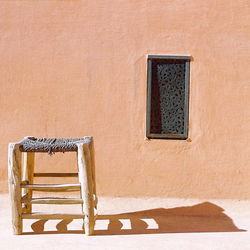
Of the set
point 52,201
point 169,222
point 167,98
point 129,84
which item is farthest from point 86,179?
point 167,98

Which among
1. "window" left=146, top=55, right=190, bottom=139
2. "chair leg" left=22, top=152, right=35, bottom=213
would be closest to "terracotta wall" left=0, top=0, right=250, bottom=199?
"window" left=146, top=55, right=190, bottom=139

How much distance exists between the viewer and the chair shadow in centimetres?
278

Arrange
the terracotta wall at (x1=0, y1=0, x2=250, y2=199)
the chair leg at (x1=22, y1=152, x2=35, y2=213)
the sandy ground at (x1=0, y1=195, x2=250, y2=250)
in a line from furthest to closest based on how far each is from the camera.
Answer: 1. the terracotta wall at (x1=0, y1=0, x2=250, y2=199)
2. the chair leg at (x1=22, y1=152, x2=35, y2=213)
3. the sandy ground at (x1=0, y1=195, x2=250, y2=250)

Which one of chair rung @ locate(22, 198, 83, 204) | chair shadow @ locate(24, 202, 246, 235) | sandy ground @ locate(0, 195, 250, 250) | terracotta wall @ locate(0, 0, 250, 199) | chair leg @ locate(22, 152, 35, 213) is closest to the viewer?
sandy ground @ locate(0, 195, 250, 250)

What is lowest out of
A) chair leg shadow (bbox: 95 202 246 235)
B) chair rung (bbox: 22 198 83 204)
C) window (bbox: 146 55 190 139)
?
chair leg shadow (bbox: 95 202 246 235)

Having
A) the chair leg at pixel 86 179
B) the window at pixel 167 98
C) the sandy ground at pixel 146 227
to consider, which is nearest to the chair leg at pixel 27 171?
the sandy ground at pixel 146 227

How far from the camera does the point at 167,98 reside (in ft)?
11.0

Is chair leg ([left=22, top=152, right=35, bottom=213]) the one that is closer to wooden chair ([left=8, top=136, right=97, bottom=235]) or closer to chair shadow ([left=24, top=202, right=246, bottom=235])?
chair shadow ([left=24, top=202, right=246, bottom=235])

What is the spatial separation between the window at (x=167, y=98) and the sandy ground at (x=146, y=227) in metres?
0.64

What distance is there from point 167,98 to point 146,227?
1173 mm

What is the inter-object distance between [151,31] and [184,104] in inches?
28.5

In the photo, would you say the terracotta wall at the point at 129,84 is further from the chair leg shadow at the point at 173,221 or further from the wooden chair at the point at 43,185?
the wooden chair at the point at 43,185

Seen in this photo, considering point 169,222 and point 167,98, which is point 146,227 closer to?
point 169,222

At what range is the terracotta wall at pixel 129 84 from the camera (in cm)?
326
